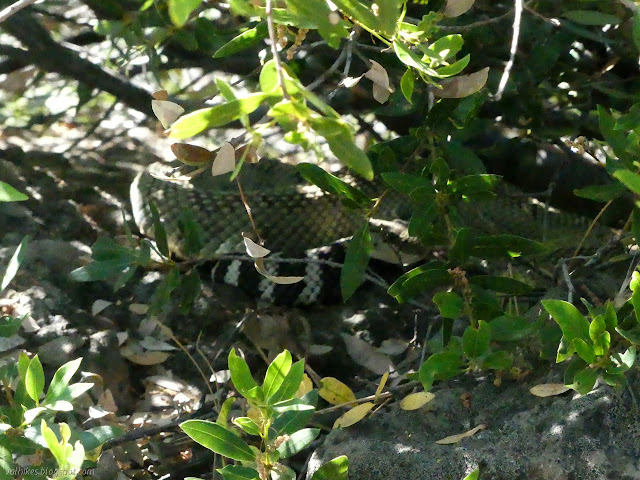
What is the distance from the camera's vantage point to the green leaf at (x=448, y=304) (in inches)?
68.0

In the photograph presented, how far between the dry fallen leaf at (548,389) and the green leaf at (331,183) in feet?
2.12

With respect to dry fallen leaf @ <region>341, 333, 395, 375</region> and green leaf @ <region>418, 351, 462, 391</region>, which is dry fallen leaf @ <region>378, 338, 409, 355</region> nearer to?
dry fallen leaf @ <region>341, 333, 395, 375</region>

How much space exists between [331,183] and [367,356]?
87 cm

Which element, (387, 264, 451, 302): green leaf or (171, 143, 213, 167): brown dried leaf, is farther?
(387, 264, 451, 302): green leaf

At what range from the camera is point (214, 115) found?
109cm

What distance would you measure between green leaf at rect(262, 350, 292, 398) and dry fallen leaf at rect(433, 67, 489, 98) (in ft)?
2.45

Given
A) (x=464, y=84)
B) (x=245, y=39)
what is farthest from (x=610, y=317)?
(x=245, y=39)

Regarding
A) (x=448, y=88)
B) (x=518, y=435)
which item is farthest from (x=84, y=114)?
(x=518, y=435)

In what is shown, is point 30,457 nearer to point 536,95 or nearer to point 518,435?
point 518,435

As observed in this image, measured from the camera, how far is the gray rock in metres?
1.58

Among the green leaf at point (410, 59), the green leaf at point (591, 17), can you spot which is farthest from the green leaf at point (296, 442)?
the green leaf at point (591, 17)

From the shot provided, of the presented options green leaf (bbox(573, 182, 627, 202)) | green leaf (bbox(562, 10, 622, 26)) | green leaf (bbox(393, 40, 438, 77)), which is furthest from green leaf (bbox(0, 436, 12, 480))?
green leaf (bbox(562, 10, 622, 26))

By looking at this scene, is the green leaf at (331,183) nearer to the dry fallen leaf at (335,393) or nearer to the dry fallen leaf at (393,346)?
the dry fallen leaf at (335,393)

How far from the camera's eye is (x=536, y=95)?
9.22ft
